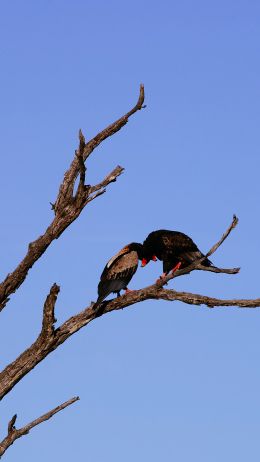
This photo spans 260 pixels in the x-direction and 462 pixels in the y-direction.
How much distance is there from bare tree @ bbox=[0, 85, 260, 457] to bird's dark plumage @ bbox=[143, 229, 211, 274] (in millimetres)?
1776

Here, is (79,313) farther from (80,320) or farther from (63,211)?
(63,211)

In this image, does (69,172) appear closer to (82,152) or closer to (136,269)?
(82,152)

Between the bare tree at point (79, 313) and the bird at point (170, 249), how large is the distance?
1.78 metres

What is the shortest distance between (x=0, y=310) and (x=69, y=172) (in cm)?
234

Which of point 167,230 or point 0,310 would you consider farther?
point 167,230

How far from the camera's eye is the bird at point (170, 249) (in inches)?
526

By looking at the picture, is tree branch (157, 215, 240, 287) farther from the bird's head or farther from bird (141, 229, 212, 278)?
the bird's head

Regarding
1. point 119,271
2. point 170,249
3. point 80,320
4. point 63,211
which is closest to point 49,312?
point 80,320

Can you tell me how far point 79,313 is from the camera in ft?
37.0

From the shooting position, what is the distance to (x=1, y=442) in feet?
35.6

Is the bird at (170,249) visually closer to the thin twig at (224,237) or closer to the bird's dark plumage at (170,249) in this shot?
the bird's dark plumage at (170,249)

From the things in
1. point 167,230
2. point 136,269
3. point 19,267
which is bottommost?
point 19,267

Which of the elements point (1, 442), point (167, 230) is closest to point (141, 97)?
point (167, 230)

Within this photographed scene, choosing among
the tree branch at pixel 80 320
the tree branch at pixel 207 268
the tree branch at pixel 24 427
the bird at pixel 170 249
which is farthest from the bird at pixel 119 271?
the tree branch at pixel 24 427
